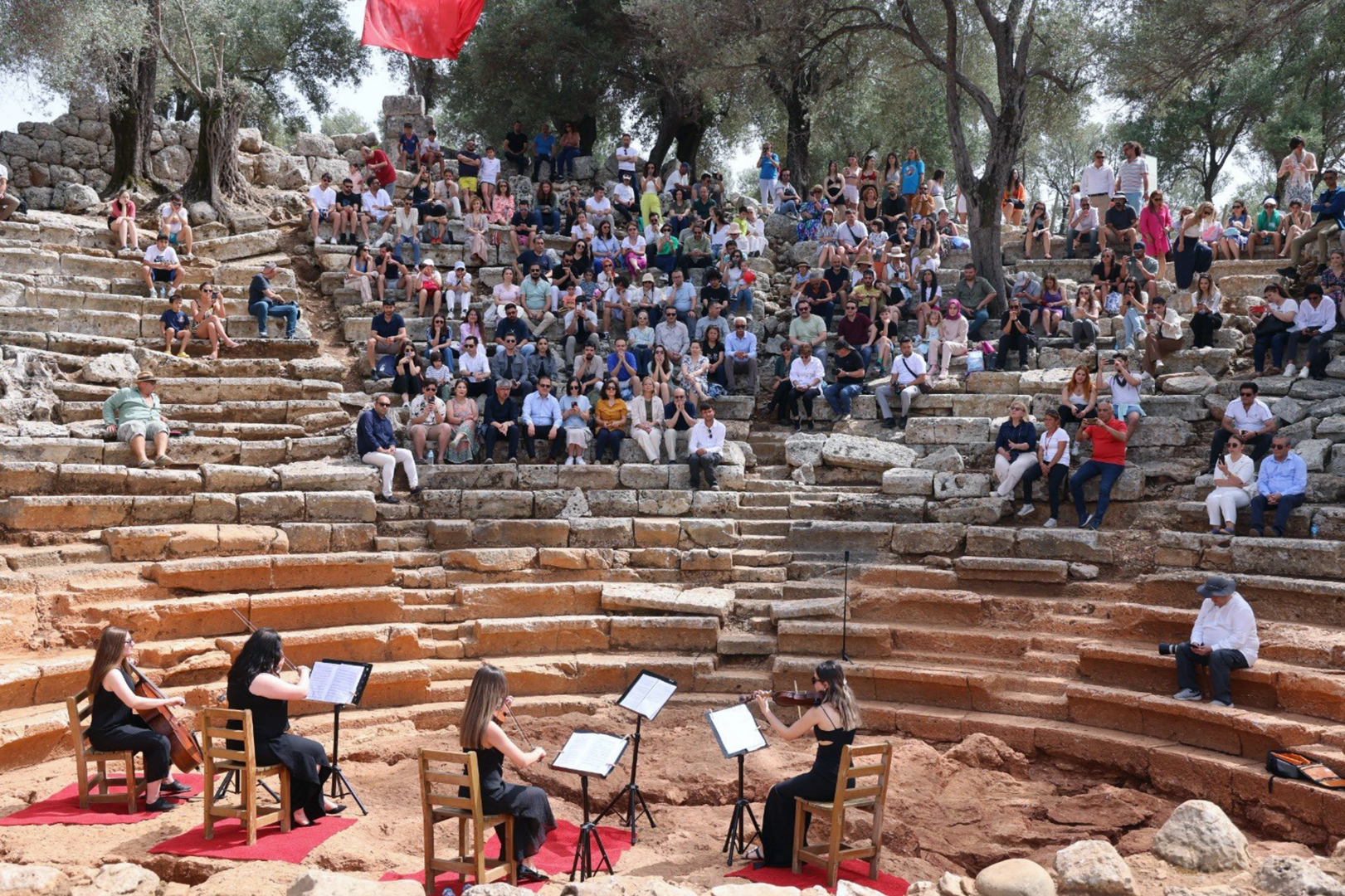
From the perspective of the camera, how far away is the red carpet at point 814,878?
7.45 m

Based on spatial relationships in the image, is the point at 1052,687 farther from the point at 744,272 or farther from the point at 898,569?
the point at 744,272

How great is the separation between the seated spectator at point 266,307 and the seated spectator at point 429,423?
5.72 ft

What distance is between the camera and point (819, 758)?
303 inches

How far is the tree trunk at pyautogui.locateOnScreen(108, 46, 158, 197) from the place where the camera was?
1947 cm

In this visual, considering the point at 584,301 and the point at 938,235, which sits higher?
the point at 938,235

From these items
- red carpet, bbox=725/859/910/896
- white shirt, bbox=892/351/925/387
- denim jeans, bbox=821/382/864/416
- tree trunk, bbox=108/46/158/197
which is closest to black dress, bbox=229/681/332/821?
red carpet, bbox=725/859/910/896

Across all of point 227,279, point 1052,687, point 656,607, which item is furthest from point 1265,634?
point 227,279

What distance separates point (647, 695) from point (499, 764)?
110 centimetres

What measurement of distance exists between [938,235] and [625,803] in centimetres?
1240

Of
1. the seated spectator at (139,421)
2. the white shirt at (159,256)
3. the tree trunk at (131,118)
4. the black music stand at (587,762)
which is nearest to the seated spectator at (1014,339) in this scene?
the black music stand at (587,762)

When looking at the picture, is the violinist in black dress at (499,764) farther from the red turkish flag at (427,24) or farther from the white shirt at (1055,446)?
the red turkish flag at (427,24)

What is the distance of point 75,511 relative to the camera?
11344mm

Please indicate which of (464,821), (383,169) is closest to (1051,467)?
(464,821)

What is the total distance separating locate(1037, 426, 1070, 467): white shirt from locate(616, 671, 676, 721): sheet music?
6330 mm
